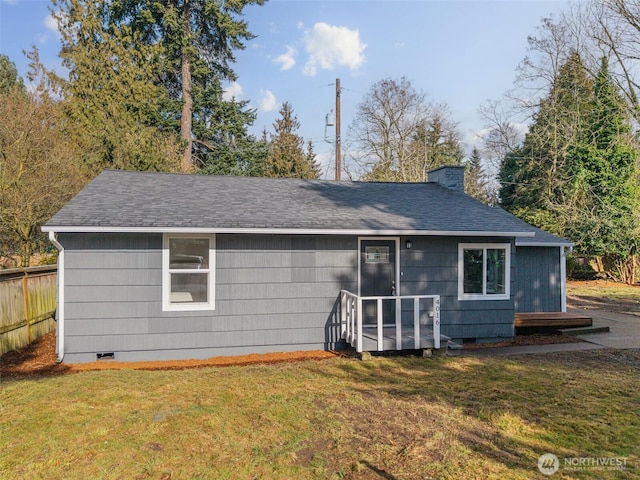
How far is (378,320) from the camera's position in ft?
22.6

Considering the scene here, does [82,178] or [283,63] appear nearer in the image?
[82,178]

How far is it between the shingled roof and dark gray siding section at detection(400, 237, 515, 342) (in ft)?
1.43

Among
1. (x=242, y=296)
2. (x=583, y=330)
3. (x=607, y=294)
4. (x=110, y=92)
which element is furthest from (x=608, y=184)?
(x=110, y=92)

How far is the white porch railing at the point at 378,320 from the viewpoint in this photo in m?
6.93

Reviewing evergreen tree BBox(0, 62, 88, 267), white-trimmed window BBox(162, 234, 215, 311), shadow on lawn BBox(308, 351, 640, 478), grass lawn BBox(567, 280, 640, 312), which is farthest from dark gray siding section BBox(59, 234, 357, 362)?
grass lawn BBox(567, 280, 640, 312)

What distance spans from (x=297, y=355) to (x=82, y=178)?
9.26 meters

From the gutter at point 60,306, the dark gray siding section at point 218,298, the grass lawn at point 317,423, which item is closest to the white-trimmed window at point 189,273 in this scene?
the dark gray siding section at point 218,298

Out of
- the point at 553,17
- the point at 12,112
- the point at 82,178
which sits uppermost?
the point at 553,17

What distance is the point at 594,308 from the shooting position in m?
13.1

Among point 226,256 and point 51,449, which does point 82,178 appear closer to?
point 226,256

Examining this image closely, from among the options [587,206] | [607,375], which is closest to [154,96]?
[607,375]

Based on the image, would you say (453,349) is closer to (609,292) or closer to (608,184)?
(609,292)

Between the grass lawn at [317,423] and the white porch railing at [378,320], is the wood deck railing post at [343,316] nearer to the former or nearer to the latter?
the white porch railing at [378,320]

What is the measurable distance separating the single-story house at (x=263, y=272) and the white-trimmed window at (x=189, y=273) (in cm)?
2
